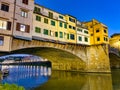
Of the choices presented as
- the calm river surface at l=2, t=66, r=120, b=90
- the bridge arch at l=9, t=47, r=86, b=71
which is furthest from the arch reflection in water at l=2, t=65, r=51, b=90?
→ the bridge arch at l=9, t=47, r=86, b=71

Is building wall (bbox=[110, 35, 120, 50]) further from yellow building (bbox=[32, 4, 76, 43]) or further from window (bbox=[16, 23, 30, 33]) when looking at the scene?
window (bbox=[16, 23, 30, 33])

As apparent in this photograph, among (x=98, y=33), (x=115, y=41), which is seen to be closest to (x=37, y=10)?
(x=98, y=33)

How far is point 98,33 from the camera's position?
51969mm

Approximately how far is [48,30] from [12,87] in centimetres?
2757

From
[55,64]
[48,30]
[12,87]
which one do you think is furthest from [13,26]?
[55,64]

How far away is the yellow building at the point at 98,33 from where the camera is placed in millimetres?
50953

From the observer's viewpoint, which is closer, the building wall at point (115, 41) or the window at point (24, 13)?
the window at point (24, 13)

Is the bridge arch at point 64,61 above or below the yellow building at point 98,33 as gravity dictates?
below

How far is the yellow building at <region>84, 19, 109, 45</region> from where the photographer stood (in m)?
51.0

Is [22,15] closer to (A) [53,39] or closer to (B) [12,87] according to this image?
(A) [53,39]

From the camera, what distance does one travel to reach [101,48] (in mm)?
48188

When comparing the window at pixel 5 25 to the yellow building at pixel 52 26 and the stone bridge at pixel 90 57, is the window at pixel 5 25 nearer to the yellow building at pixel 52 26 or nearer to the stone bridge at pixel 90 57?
the yellow building at pixel 52 26

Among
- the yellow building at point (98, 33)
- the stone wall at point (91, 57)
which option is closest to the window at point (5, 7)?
the stone wall at point (91, 57)

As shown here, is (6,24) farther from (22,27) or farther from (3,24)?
(22,27)
